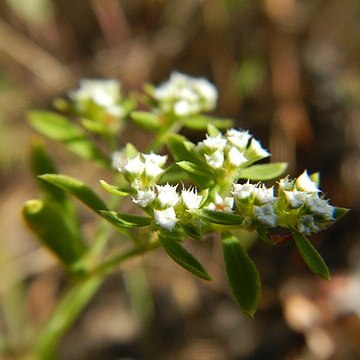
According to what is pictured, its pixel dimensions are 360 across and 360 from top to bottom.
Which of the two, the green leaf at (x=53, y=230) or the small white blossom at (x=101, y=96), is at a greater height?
the small white blossom at (x=101, y=96)

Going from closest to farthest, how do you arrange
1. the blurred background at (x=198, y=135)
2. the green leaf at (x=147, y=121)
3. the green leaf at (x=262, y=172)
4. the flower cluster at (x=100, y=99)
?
the green leaf at (x=262, y=172), the green leaf at (x=147, y=121), the flower cluster at (x=100, y=99), the blurred background at (x=198, y=135)

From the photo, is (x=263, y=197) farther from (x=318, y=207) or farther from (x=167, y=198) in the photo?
(x=167, y=198)

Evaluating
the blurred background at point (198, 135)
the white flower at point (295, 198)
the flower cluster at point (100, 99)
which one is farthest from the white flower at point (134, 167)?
the blurred background at point (198, 135)

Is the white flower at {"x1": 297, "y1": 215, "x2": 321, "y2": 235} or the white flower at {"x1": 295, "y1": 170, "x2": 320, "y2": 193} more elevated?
the white flower at {"x1": 295, "y1": 170, "x2": 320, "y2": 193}

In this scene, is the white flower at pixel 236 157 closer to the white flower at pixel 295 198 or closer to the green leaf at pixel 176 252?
the white flower at pixel 295 198

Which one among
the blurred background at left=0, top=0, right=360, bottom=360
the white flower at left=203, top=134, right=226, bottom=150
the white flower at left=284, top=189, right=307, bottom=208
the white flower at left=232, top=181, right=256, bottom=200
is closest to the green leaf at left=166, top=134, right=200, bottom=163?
the white flower at left=203, top=134, right=226, bottom=150

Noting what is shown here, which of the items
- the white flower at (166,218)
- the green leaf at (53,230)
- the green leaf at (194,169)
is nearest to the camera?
the white flower at (166,218)

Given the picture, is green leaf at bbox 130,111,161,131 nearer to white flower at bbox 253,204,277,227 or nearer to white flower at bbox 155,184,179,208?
white flower at bbox 155,184,179,208

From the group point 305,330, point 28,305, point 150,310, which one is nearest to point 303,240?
point 305,330
